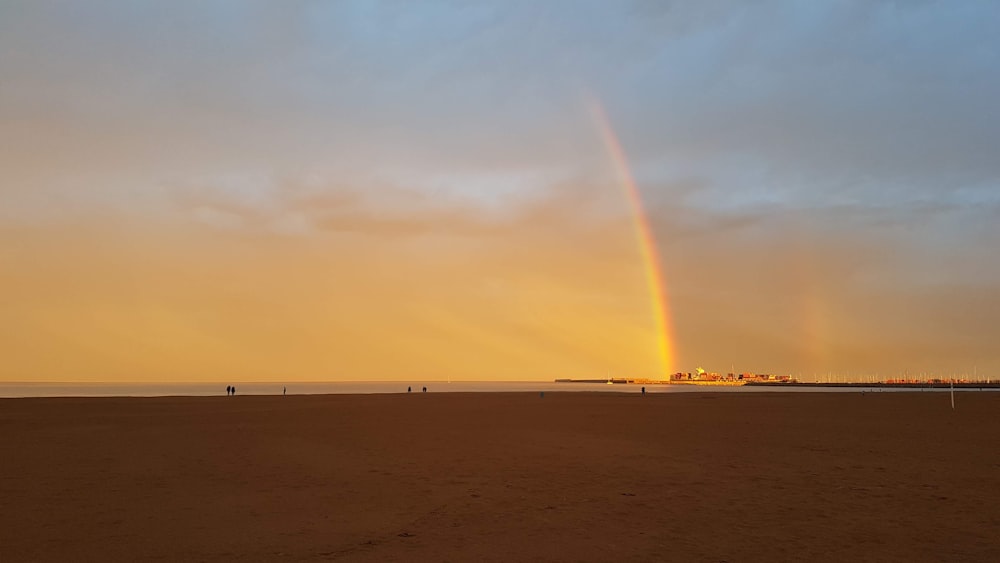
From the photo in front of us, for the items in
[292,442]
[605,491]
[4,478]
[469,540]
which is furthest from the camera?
[292,442]

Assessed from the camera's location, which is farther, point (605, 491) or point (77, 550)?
point (605, 491)

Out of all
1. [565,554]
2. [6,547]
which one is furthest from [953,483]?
[6,547]

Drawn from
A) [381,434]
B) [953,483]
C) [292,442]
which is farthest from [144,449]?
[953,483]

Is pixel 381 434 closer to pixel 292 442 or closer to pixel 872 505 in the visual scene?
pixel 292 442

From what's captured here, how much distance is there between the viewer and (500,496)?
14242 millimetres

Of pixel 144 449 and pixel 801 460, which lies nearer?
pixel 801 460

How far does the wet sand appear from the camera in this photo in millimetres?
10000

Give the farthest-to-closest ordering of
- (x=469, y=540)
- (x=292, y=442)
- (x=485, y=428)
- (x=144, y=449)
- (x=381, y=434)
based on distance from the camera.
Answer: (x=485, y=428) → (x=381, y=434) → (x=292, y=442) → (x=144, y=449) → (x=469, y=540)

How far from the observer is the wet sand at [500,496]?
10000 mm

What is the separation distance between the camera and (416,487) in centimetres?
1528

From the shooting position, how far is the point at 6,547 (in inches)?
388

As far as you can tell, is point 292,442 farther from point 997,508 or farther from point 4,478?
point 997,508

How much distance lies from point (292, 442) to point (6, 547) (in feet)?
49.3

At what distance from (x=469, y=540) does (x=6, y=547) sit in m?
6.78
